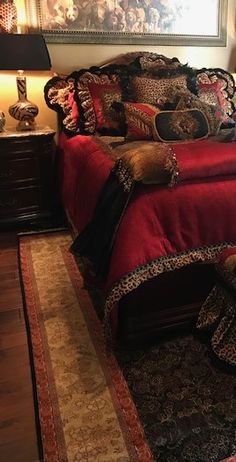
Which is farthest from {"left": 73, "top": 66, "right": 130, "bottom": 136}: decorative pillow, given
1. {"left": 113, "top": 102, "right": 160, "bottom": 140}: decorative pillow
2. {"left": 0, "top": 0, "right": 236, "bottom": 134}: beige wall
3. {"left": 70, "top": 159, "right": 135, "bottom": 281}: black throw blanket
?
{"left": 70, "top": 159, "right": 135, "bottom": 281}: black throw blanket

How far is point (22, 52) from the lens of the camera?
276 centimetres

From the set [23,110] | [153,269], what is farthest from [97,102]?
[153,269]

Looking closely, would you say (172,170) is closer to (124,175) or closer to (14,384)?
(124,175)

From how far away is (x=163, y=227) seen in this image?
166 centimetres

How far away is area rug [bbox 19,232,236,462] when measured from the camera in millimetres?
1296

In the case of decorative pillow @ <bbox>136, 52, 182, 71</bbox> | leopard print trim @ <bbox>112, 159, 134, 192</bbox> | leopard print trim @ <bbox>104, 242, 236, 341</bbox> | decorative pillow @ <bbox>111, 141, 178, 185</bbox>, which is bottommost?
leopard print trim @ <bbox>104, 242, 236, 341</bbox>

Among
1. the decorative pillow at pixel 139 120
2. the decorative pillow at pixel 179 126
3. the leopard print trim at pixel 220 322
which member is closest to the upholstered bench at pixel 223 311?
the leopard print trim at pixel 220 322

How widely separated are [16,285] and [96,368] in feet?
2.91

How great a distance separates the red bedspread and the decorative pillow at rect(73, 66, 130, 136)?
123 cm

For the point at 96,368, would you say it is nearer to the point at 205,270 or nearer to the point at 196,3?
the point at 205,270

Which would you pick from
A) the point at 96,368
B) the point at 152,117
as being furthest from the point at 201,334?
the point at 152,117

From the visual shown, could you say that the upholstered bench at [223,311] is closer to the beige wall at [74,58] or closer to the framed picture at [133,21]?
the beige wall at [74,58]

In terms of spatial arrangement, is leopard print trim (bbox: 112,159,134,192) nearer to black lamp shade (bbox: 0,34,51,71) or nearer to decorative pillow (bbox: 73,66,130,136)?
decorative pillow (bbox: 73,66,130,136)

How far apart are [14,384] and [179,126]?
6.05 feet
